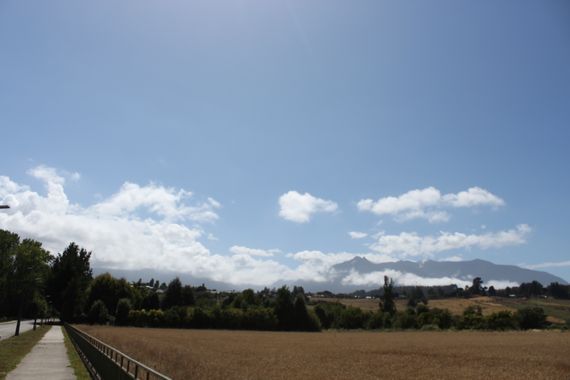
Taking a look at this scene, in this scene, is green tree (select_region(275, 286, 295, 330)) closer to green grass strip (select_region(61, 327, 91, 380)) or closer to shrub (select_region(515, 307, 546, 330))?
shrub (select_region(515, 307, 546, 330))

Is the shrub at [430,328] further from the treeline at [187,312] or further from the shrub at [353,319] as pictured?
the shrub at [353,319]

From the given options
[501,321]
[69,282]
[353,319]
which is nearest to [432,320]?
[501,321]

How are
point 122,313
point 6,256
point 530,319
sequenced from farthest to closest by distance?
point 530,319, point 122,313, point 6,256

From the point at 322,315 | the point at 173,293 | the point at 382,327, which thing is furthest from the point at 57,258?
the point at 382,327

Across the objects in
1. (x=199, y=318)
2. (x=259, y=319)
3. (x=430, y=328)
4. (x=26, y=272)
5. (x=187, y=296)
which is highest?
(x=26, y=272)

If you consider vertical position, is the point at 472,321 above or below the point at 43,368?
below

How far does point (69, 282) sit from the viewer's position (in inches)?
3533

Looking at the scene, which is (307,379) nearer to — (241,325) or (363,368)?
(363,368)

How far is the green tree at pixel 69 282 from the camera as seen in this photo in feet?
292

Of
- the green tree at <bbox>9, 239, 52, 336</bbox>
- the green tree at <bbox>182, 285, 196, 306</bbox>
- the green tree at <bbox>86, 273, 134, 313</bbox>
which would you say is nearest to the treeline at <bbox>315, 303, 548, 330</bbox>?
the green tree at <bbox>182, 285, 196, 306</bbox>

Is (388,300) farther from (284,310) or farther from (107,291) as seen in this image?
(107,291)

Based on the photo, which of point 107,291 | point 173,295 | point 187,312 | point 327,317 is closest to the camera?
point 187,312

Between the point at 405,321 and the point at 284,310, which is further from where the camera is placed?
the point at 405,321

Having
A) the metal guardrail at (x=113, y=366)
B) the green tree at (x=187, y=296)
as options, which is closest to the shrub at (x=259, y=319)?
the green tree at (x=187, y=296)
